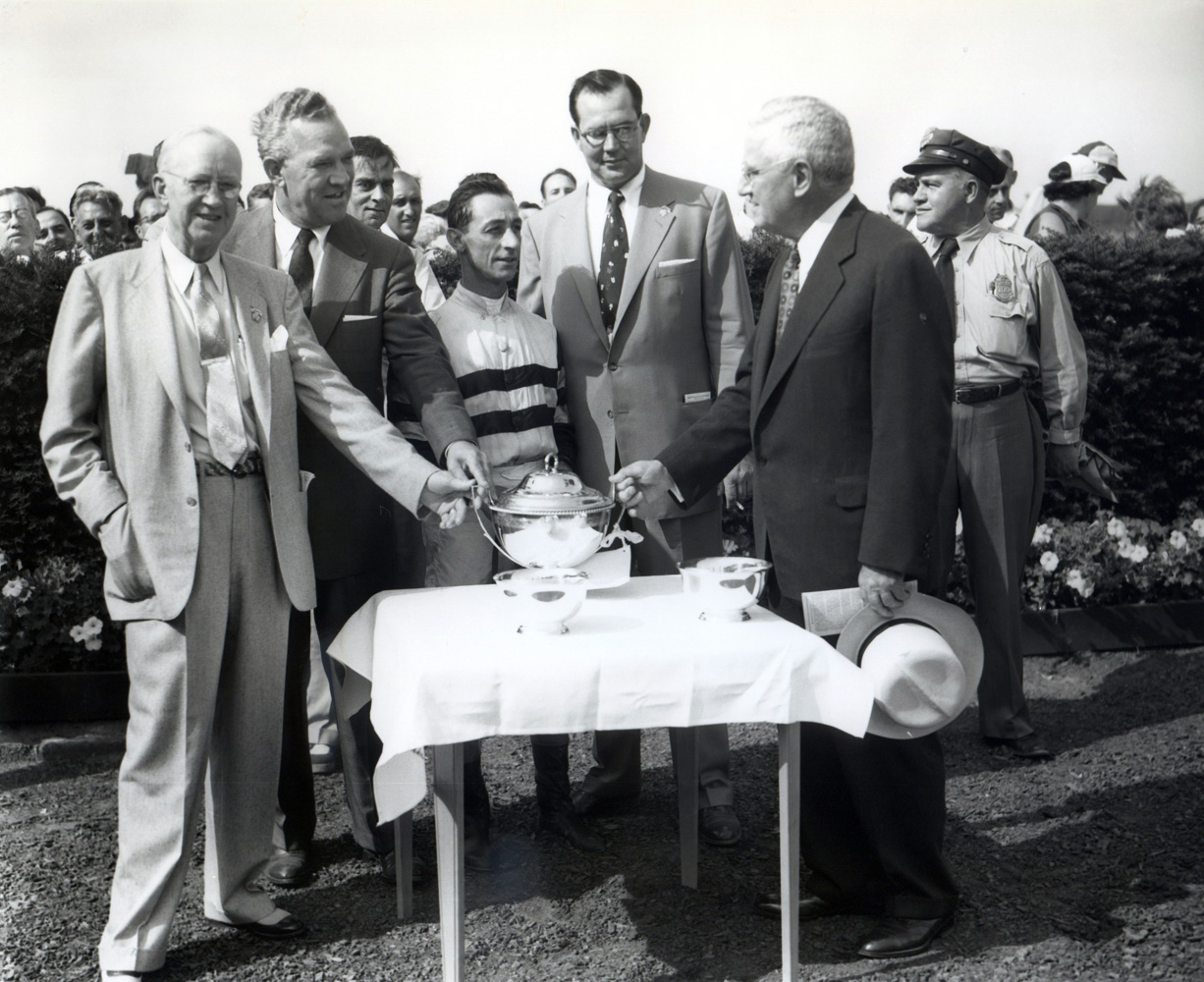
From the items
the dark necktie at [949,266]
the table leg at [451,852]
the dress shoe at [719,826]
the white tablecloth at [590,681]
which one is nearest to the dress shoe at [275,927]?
the white tablecloth at [590,681]

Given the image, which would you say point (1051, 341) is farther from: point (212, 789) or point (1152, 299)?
point (212, 789)

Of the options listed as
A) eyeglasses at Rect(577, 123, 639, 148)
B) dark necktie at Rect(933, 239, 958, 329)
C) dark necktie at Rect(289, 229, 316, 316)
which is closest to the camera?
dark necktie at Rect(289, 229, 316, 316)

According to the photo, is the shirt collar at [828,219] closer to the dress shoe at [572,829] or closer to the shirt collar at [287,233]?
the shirt collar at [287,233]

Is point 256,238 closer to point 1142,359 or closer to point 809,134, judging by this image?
point 809,134

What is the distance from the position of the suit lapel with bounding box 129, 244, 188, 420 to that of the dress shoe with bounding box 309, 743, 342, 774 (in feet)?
6.62

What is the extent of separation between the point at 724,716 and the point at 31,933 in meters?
1.95

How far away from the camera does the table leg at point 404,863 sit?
334 cm

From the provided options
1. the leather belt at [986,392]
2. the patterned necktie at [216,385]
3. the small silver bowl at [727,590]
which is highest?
the patterned necktie at [216,385]

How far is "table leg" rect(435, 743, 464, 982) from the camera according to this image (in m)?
2.67

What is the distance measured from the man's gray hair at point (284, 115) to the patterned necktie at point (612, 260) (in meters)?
0.98

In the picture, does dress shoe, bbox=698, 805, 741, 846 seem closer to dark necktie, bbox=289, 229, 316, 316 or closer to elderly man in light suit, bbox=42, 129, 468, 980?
elderly man in light suit, bbox=42, 129, 468, 980

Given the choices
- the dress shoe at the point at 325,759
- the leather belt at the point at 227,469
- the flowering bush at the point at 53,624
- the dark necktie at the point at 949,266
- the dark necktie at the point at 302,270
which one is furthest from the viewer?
the flowering bush at the point at 53,624

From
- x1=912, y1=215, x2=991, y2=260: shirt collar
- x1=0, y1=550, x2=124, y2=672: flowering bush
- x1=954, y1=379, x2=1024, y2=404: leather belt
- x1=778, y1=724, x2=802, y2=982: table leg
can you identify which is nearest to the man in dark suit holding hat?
x1=778, y1=724, x2=802, y2=982: table leg

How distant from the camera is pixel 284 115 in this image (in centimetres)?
343
